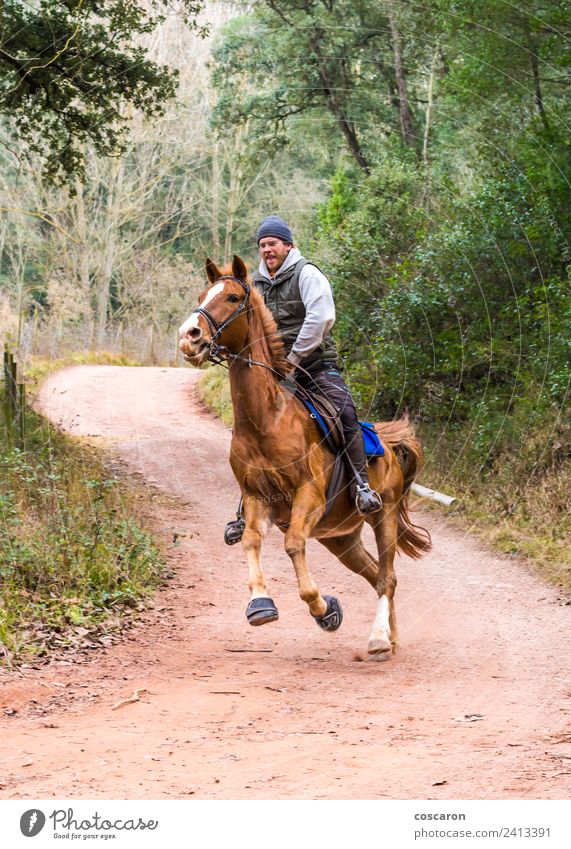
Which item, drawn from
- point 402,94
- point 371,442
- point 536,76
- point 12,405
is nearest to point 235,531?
point 371,442

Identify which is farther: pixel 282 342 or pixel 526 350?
pixel 526 350

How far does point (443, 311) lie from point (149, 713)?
414 inches

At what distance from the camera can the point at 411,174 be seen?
19.6 metres

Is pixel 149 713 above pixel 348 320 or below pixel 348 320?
below

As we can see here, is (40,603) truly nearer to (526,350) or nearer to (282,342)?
(282,342)

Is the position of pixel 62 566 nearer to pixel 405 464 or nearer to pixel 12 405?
pixel 405 464

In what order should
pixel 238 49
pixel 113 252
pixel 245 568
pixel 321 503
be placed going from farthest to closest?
pixel 113 252
pixel 238 49
pixel 245 568
pixel 321 503

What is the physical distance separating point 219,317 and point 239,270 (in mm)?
505

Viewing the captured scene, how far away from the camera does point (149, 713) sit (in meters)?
7.23

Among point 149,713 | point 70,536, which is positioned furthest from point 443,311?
point 149,713

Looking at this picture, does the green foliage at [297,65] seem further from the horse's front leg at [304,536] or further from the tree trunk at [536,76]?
the horse's front leg at [304,536]

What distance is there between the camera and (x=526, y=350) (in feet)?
51.5
